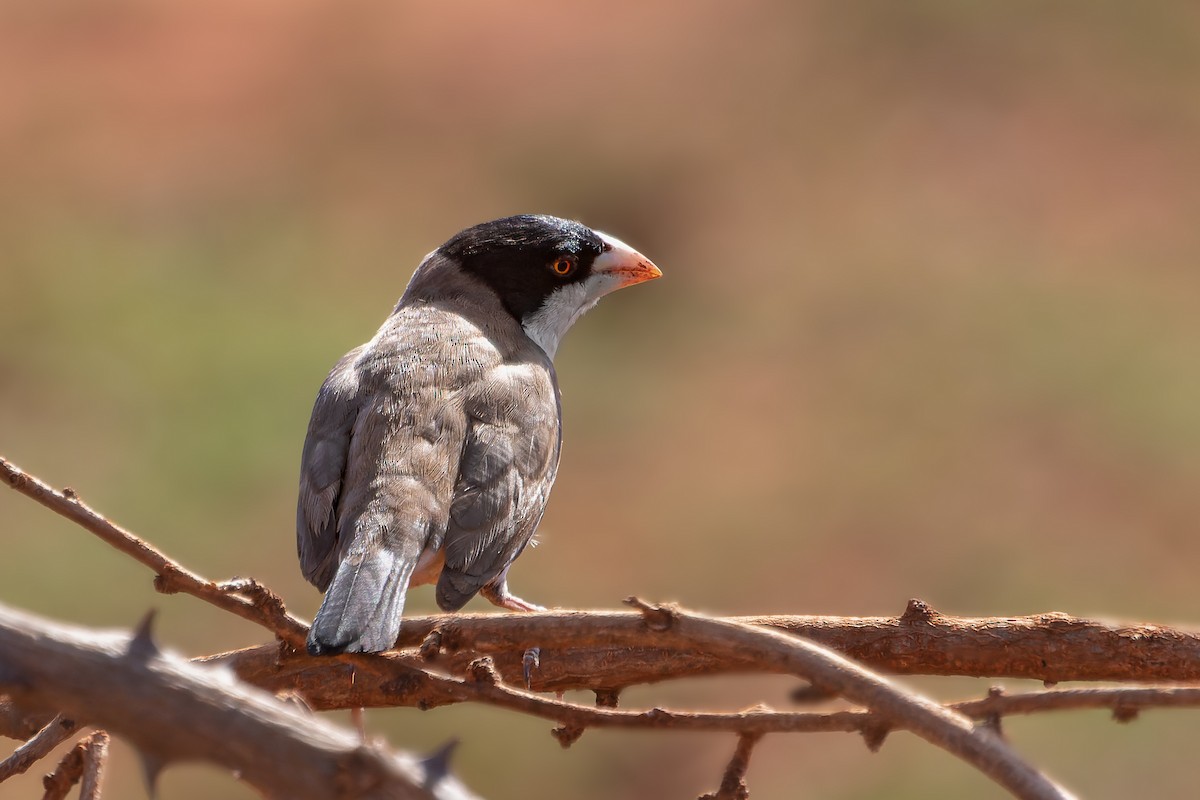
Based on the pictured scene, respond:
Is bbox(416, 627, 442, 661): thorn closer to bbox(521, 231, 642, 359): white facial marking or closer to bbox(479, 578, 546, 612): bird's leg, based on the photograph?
bbox(479, 578, 546, 612): bird's leg

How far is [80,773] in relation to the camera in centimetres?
323

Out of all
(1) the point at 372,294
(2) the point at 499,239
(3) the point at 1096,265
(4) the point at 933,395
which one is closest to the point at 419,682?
(2) the point at 499,239

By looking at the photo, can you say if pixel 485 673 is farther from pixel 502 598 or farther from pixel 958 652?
pixel 502 598

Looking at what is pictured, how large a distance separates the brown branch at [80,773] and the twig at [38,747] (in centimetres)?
6

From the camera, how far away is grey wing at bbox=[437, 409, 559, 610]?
4.19 meters

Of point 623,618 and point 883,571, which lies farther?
point 883,571

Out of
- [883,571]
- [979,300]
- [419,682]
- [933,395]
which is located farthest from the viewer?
[979,300]

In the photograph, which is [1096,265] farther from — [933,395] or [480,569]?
[480,569]

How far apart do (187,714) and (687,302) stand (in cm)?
1546

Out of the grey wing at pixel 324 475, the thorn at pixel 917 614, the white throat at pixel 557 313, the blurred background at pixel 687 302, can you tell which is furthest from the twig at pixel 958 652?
the blurred background at pixel 687 302

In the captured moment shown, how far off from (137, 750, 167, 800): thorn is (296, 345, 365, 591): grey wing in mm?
2120

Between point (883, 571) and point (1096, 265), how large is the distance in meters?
5.45

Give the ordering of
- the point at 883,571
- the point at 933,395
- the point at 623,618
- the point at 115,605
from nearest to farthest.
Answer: the point at 623,618 → the point at 115,605 → the point at 883,571 → the point at 933,395

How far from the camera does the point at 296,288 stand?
15734 millimetres
